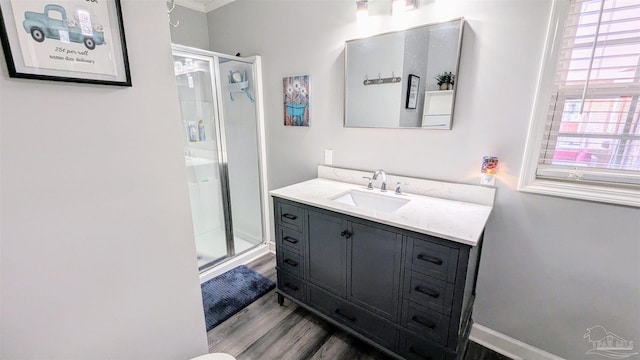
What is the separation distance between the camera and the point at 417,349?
1.44m

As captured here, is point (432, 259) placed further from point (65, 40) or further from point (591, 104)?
point (65, 40)

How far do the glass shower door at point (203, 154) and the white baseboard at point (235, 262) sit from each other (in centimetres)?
11

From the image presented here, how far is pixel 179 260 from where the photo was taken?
1.06m

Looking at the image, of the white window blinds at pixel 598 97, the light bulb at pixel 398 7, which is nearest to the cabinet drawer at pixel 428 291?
the white window blinds at pixel 598 97

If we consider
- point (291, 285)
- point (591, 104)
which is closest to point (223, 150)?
point (291, 285)

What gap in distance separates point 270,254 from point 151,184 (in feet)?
6.87

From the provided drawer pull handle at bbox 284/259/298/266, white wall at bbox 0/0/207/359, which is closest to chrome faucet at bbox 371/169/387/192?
drawer pull handle at bbox 284/259/298/266

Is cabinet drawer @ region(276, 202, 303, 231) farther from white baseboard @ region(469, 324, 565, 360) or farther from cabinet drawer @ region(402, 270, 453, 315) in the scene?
white baseboard @ region(469, 324, 565, 360)

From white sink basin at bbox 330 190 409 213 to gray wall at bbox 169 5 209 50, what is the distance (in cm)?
221

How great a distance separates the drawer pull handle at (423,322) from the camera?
4.44ft

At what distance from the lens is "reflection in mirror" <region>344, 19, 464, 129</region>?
5.25ft

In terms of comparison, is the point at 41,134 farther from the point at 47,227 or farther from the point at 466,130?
the point at 466,130

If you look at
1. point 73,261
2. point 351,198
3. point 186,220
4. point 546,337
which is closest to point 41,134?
point 73,261

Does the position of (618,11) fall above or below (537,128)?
above
